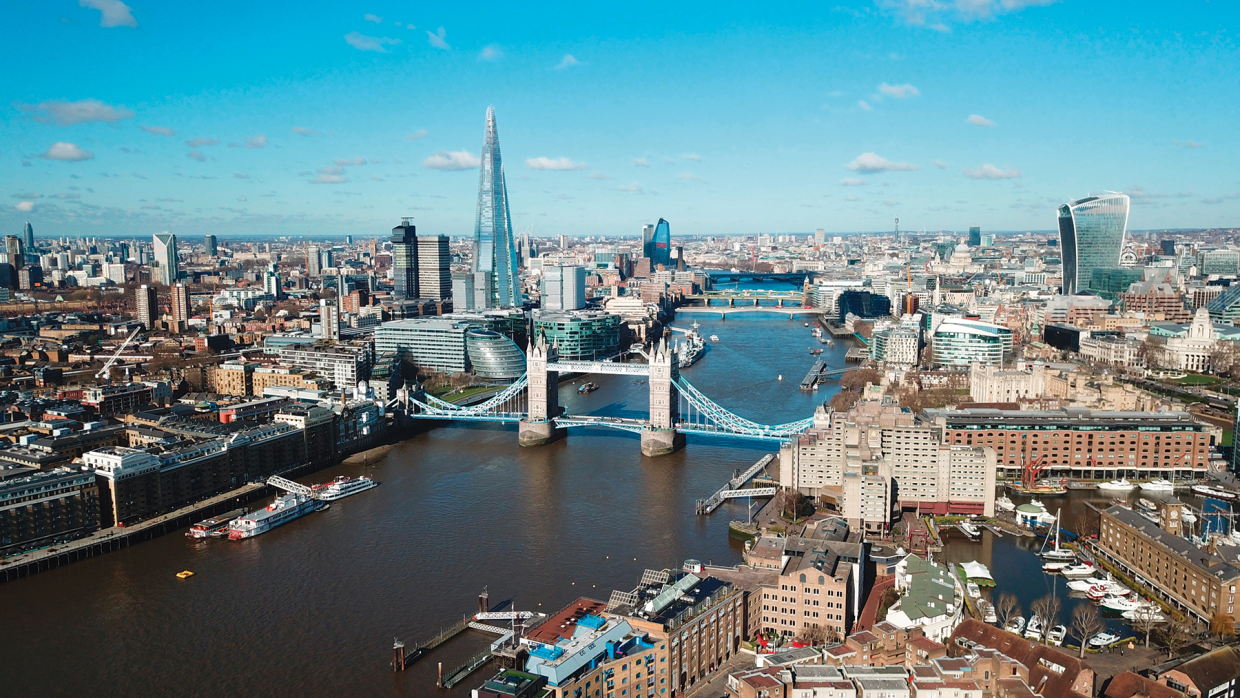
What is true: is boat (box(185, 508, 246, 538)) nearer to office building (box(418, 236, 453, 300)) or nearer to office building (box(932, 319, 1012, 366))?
office building (box(932, 319, 1012, 366))

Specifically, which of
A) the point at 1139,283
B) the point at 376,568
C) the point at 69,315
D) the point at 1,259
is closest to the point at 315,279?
the point at 1,259

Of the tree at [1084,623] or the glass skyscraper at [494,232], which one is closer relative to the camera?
the tree at [1084,623]

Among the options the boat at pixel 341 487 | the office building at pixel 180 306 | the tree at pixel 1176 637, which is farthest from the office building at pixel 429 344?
the tree at pixel 1176 637

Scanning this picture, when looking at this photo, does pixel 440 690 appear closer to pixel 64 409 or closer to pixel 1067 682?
pixel 1067 682

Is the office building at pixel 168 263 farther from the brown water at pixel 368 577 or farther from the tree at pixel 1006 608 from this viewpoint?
the tree at pixel 1006 608

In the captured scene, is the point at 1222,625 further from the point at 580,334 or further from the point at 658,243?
the point at 658,243

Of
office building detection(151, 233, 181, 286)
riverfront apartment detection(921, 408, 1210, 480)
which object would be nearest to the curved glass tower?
riverfront apartment detection(921, 408, 1210, 480)
